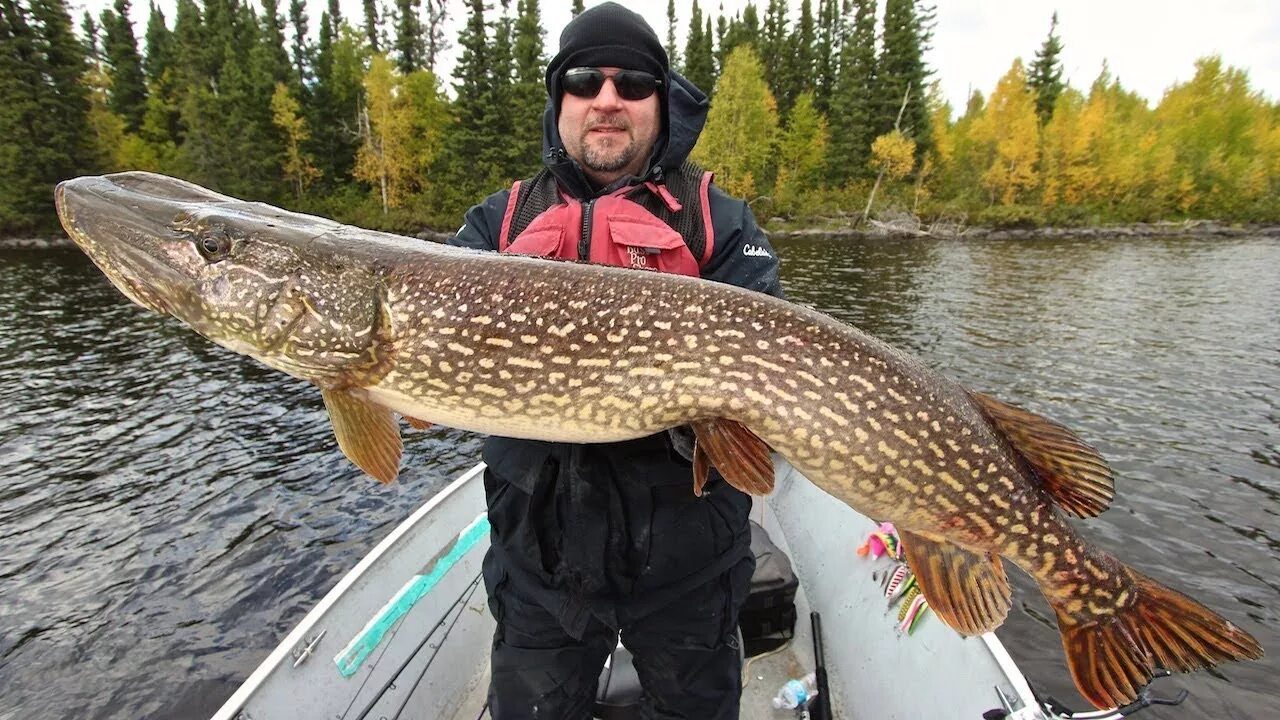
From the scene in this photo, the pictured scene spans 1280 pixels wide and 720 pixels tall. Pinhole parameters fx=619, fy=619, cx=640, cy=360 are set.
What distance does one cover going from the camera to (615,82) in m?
2.25

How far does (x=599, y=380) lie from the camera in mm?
1839

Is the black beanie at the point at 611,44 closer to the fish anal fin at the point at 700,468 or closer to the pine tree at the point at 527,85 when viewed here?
the fish anal fin at the point at 700,468

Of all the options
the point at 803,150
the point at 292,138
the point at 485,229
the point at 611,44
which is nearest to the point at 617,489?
the point at 485,229

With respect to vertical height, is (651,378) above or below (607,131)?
below

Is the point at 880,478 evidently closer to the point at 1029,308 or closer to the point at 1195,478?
the point at 1195,478

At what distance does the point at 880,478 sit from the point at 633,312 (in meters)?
0.89

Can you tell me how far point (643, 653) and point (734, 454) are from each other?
2.58 feet

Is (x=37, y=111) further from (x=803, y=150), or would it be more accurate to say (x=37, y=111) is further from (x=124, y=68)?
(x=803, y=150)

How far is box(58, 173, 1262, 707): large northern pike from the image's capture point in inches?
71.6

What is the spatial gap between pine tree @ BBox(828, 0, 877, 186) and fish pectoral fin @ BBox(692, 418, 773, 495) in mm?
44155

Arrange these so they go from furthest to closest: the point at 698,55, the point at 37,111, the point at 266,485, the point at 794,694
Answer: the point at 698,55
the point at 37,111
the point at 266,485
the point at 794,694

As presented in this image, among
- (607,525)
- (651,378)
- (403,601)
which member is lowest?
(403,601)

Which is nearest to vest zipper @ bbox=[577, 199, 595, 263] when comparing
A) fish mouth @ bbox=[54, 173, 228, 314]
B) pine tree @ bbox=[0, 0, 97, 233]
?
fish mouth @ bbox=[54, 173, 228, 314]

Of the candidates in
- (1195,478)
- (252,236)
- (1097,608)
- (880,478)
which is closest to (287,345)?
(252,236)
